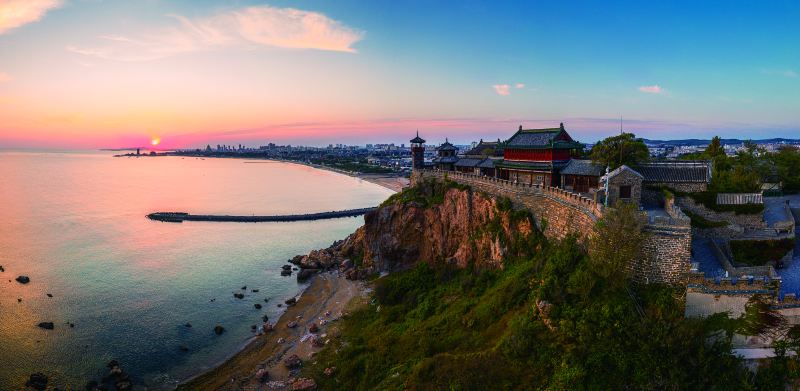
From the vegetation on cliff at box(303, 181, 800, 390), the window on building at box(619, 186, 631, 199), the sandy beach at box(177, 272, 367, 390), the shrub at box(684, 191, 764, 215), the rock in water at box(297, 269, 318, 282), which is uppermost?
the window on building at box(619, 186, 631, 199)

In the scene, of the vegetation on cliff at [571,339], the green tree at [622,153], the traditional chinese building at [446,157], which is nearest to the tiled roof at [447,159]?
the traditional chinese building at [446,157]

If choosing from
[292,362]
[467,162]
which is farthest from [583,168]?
[292,362]

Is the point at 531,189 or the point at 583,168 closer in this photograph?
the point at 531,189

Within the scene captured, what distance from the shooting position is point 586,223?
26.3 metres

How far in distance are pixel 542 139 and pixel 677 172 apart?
11.3 m

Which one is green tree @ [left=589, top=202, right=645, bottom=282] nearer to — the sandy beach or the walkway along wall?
the walkway along wall

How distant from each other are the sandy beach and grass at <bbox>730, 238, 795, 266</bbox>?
29390 millimetres

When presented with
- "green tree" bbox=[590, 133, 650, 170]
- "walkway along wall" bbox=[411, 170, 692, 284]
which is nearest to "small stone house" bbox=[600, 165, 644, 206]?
"walkway along wall" bbox=[411, 170, 692, 284]

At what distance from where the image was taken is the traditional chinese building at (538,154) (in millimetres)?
37844

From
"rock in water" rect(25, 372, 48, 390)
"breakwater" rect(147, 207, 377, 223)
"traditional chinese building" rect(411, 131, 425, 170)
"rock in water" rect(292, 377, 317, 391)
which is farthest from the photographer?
"breakwater" rect(147, 207, 377, 223)

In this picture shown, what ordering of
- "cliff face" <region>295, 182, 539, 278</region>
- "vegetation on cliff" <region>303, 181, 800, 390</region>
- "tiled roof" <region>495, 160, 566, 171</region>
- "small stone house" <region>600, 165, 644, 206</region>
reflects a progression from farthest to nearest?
"tiled roof" <region>495, 160, 566, 171</region>
"cliff face" <region>295, 182, 539, 278</region>
"small stone house" <region>600, 165, 644, 206</region>
"vegetation on cliff" <region>303, 181, 800, 390</region>

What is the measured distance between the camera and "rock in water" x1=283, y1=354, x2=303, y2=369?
3222 cm

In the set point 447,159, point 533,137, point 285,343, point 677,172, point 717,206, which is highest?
point 533,137

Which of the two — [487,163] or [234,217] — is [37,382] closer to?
[487,163]
